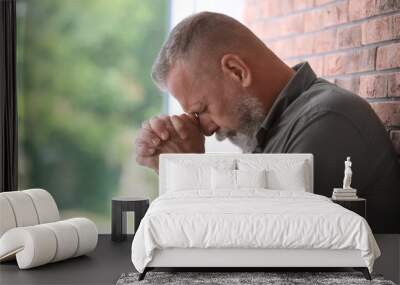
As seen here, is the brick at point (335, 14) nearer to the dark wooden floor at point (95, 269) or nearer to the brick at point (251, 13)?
the brick at point (251, 13)

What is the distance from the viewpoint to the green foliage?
19.4 feet

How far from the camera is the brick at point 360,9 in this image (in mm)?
4328

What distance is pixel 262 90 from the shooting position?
14.9 feet

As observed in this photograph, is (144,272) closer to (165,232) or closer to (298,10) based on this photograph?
(165,232)

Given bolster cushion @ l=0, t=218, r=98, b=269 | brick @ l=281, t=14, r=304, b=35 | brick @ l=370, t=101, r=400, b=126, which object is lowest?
bolster cushion @ l=0, t=218, r=98, b=269

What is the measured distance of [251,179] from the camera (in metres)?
4.06

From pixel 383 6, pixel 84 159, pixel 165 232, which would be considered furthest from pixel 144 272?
pixel 84 159

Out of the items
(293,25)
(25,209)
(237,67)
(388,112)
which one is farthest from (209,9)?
(25,209)

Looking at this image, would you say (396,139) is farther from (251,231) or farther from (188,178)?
(251,231)

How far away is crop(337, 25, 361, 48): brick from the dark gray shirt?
405mm

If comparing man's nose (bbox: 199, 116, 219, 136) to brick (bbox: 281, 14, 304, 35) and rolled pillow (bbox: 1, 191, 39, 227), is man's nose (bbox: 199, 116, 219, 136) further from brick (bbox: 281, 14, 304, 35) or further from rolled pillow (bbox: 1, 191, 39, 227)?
rolled pillow (bbox: 1, 191, 39, 227)

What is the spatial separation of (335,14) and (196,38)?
1.02m

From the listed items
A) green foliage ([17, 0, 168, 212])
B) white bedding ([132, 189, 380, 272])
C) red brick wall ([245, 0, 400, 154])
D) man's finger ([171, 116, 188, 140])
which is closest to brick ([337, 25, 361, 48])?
red brick wall ([245, 0, 400, 154])

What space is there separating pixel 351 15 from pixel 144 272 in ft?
8.03
